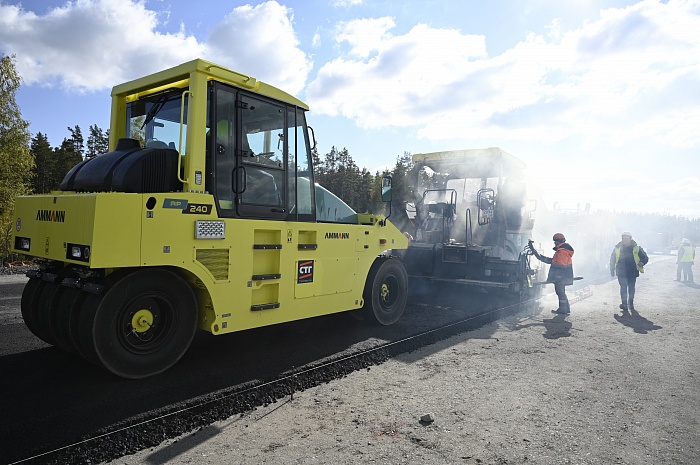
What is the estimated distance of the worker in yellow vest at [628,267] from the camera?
9305 millimetres

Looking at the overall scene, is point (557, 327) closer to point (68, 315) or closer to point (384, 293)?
point (384, 293)

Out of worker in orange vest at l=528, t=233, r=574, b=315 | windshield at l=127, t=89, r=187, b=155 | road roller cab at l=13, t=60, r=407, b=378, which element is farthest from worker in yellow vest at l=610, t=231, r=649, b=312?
windshield at l=127, t=89, r=187, b=155

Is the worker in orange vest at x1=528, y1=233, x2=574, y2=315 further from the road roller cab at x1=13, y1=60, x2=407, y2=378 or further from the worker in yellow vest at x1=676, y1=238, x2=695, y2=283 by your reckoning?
the worker in yellow vest at x1=676, y1=238, x2=695, y2=283

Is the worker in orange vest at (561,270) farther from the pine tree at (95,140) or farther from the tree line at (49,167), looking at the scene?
the pine tree at (95,140)

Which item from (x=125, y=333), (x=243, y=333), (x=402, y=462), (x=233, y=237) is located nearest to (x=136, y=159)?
(x=233, y=237)

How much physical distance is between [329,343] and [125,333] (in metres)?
2.47

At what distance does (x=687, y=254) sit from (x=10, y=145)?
2961 cm

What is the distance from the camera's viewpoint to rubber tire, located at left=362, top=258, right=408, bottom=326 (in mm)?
6465

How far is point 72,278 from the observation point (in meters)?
4.11

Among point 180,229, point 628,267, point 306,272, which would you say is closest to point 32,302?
point 180,229

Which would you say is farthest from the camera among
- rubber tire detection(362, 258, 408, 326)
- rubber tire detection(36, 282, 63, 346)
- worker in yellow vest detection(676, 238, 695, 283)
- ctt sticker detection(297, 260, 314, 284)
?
worker in yellow vest detection(676, 238, 695, 283)

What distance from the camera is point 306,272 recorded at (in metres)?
5.27

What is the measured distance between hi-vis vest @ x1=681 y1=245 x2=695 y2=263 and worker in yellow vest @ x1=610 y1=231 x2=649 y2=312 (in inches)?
360

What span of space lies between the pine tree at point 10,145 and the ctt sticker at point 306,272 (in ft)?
71.0
